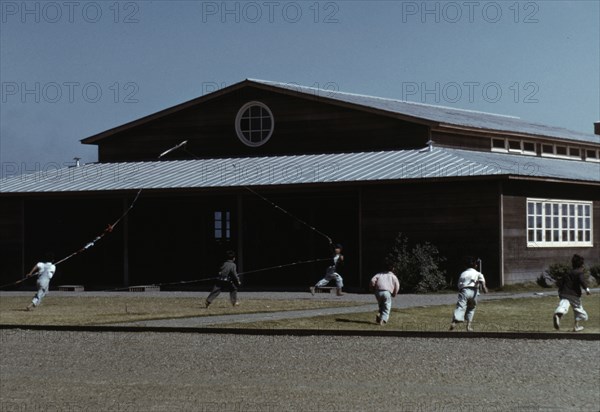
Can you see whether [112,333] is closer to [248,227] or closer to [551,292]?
[551,292]

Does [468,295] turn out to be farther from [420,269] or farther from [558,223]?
[558,223]

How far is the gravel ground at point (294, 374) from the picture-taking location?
38.0ft

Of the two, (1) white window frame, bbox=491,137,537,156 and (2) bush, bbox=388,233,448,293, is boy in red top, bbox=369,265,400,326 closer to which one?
(2) bush, bbox=388,233,448,293

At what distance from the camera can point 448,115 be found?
142 feet

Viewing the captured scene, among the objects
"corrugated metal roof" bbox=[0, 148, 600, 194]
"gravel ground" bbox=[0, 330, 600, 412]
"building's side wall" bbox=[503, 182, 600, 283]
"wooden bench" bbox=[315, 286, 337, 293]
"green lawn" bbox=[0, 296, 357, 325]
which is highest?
"corrugated metal roof" bbox=[0, 148, 600, 194]

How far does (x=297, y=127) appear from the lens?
130 ft

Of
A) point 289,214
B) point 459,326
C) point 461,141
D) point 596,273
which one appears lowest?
point 459,326

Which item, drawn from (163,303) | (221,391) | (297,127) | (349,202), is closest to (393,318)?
(163,303)

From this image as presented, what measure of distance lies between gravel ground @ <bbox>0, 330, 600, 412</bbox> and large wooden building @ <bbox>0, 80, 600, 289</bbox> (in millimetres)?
14781

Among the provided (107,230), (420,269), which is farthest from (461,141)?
(107,230)

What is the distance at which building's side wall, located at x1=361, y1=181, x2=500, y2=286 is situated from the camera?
3241 cm

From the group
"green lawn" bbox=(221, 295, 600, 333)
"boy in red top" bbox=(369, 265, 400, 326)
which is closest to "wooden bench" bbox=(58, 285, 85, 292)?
"green lawn" bbox=(221, 295, 600, 333)

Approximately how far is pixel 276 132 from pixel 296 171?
4132 millimetres

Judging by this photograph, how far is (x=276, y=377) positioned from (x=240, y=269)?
22765 mm
